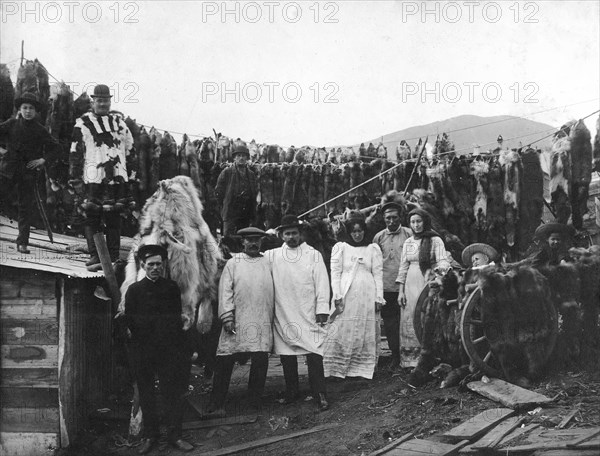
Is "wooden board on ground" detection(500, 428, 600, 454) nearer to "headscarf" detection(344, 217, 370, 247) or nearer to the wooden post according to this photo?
"headscarf" detection(344, 217, 370, 247)

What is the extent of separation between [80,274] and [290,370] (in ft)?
7.65

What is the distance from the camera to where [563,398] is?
5.42 meters

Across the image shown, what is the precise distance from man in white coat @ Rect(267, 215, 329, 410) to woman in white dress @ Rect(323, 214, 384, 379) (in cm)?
50

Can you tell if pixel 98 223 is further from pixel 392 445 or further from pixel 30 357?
pixel 392 445

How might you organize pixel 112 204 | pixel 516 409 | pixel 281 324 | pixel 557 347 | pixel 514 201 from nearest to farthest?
pixel 516 409, pixel 557 347, pixel 281 324, pixel 112 204, pixel 514 201

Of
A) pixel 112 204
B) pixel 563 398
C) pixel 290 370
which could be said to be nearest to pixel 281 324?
pixel 290 370

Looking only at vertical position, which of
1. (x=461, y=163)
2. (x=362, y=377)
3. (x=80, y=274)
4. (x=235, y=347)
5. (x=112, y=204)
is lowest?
(x=362, y=377)

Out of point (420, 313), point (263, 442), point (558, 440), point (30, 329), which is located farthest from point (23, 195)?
point (558, 440)

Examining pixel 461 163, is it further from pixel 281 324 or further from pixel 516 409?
pixel 516 409

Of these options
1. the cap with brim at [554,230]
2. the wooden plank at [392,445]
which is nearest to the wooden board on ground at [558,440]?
the wooden plank at [392,445]

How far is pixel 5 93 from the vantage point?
9.45 meters

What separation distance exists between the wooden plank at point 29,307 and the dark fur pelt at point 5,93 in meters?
4.16

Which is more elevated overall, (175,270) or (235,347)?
(175,270)

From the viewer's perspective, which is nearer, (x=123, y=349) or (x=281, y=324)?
(x=281, y=324)
